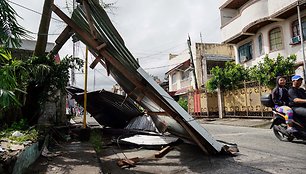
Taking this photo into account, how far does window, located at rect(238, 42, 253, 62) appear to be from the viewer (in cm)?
1494

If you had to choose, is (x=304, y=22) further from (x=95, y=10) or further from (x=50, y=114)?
(x=50, y=114)

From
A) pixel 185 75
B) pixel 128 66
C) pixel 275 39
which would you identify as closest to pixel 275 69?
pixel 275 39

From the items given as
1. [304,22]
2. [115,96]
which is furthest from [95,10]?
[304,22]

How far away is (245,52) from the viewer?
15.3 m

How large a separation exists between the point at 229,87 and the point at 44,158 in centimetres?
1206

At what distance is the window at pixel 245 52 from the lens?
14.9 meters

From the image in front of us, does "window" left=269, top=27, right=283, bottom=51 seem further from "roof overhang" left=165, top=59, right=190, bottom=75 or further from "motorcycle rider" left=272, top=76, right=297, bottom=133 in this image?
"roof overhang" left=165, top=59, right=190, bottom=75

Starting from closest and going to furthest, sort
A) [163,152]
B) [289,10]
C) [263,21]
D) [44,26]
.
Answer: [163,152] → [44,26] → [289,10] → [263,21]

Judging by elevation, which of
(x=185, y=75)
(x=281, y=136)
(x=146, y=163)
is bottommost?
(x=146, y=163)

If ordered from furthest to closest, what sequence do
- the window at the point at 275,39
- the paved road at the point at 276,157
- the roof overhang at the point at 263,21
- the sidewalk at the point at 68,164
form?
the window at the point at 275,39
the roof overhang at the point at 263,21
the sidewalk at the point at 68,164
the paved road at the point at 276,157

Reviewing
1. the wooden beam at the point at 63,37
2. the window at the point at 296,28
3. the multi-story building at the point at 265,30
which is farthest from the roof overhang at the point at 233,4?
the wooden beam at the point at 63,37

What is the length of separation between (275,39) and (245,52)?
2717 millimetres

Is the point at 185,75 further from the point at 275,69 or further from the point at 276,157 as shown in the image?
the point at 276,157

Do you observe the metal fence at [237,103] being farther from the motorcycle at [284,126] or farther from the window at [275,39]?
the motorcycle at [284,126]
